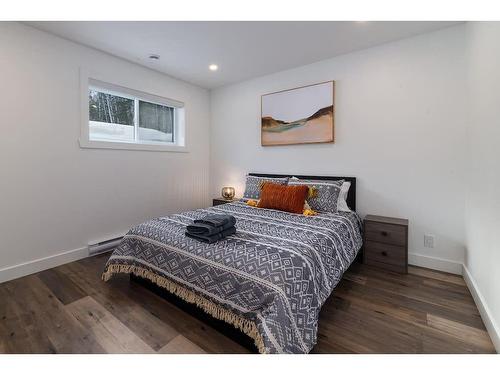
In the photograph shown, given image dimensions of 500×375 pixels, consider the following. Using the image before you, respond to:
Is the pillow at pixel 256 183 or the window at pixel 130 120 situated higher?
the window at pixel 130 120

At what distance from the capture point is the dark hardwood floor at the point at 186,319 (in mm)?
1396

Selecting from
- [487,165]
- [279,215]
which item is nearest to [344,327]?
[279,215]

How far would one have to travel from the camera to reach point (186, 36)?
2400 mm

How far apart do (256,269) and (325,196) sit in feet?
5.21

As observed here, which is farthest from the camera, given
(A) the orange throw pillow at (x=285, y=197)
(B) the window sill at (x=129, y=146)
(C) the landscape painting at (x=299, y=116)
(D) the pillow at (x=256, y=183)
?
(D) the pillow at (x=256, y=183)

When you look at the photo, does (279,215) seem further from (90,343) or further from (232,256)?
(90,343)

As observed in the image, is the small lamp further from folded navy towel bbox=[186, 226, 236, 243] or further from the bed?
folded navy towel bbox=[186, 226, 236, 243]

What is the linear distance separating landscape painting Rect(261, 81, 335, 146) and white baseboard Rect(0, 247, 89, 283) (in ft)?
8.97

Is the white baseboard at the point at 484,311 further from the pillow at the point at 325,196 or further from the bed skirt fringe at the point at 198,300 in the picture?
the bed skirt fringe at the point at 198,300

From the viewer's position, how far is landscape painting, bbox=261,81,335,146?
9.72 feet

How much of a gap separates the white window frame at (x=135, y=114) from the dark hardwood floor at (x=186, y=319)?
5.03ft

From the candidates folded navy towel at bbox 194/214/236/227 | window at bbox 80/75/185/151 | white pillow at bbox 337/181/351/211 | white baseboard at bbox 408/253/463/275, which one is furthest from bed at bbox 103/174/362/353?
window at bbox 80/75/185/151

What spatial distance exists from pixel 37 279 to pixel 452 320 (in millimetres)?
3484

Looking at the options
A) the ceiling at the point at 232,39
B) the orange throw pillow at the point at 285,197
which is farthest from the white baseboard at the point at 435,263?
the ceiling at the point at 232,39
